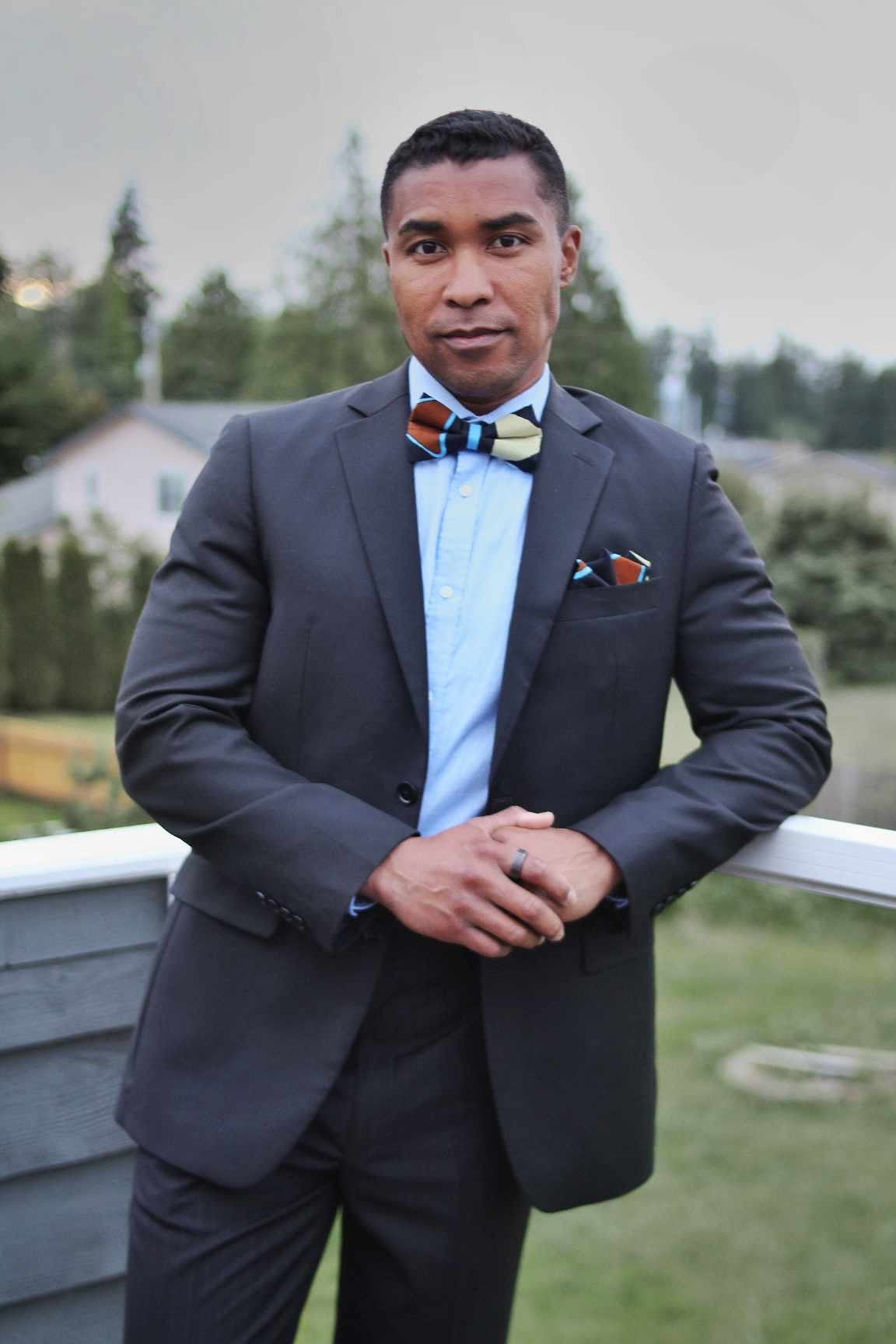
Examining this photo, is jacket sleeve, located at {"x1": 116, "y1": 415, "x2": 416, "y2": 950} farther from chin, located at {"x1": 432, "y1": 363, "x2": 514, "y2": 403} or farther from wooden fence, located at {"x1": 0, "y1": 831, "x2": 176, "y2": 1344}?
wooden fence, located at {"x1": 0, "y1": 831, "x2": 176, "y2": 1344}

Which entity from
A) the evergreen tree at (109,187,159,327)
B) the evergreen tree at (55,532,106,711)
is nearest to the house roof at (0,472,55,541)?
the evergreen tree at (55,532,106,711)

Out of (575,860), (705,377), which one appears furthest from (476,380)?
(705,377)

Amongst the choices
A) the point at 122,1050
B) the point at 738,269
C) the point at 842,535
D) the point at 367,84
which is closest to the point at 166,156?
the point at 367,84

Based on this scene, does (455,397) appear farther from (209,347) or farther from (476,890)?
(209,347)

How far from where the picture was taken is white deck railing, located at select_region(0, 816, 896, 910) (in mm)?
1313

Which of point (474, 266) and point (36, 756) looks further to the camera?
point (36, 756)

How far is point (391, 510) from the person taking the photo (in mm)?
1322

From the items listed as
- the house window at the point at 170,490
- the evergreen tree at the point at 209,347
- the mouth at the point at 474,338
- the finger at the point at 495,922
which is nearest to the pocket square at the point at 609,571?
the mouth at the point at 474,338

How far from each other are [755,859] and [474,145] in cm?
81

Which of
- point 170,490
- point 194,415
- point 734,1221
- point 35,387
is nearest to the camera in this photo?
point 734,1221

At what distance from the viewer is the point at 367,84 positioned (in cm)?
1322

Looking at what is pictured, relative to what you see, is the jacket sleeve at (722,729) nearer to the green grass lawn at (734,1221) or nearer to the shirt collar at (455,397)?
the shirt collar at (455,397)

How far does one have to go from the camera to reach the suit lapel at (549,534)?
4.21 ft

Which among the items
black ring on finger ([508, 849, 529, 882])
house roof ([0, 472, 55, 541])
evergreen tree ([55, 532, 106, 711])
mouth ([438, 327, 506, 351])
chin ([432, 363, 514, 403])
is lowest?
evergreen tree ([55, 532, 106, 711])
